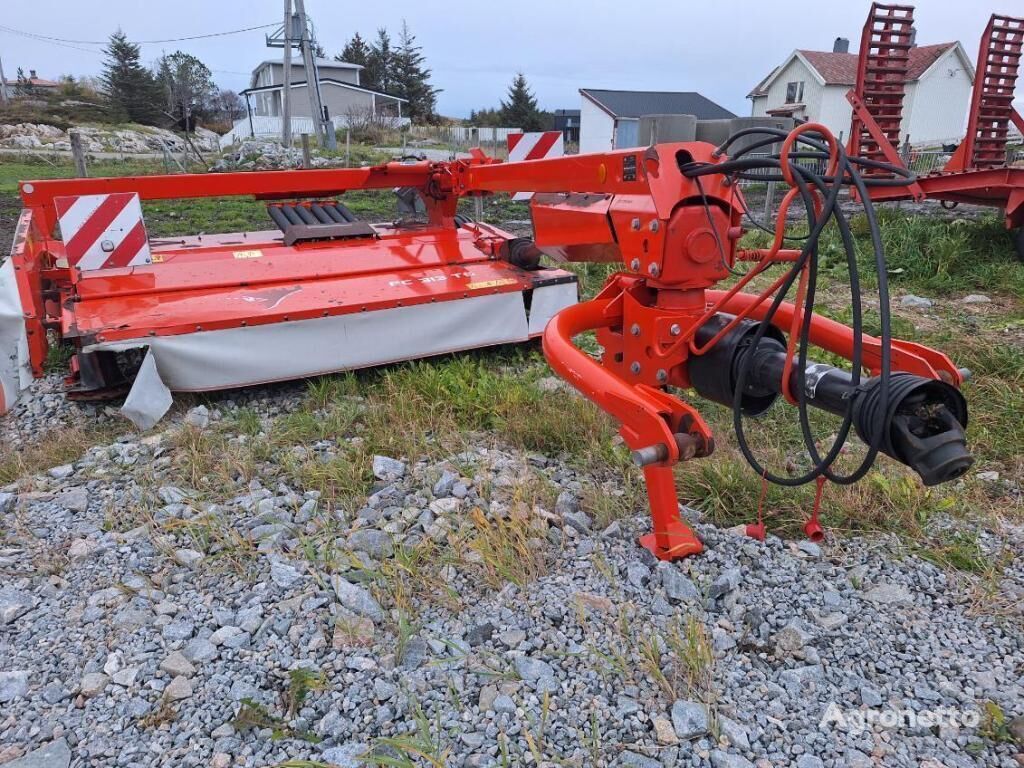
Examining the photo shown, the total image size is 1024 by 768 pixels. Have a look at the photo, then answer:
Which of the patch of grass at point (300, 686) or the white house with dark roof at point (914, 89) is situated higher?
the white house with dark roof at point (914, 89)

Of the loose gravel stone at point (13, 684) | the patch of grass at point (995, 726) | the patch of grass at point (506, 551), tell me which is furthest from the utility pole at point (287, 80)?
the patch of grass at point (995, 726)

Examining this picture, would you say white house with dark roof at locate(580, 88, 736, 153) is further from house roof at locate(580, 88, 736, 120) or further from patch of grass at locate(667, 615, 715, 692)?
patch of grass at locate(667, 615, 715, 692)

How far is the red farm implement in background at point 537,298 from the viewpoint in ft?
6.45

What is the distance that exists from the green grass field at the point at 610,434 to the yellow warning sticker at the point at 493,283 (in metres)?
0.45

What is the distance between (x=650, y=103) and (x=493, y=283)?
3580cm

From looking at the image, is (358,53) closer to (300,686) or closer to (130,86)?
(130,86)

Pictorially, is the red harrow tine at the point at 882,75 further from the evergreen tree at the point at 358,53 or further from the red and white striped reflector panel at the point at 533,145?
the evergreen tree at the point at 358,53

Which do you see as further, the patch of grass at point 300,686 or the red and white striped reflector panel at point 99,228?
the red and white striped reflector panel at point 99,228

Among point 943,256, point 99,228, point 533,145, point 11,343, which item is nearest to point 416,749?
point 11,343

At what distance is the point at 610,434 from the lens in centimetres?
351

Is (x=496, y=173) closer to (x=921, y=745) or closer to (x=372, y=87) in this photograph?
(x=921, y=745)

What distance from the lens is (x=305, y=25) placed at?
19.4 m

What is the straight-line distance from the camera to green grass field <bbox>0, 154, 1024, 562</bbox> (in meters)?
2.85

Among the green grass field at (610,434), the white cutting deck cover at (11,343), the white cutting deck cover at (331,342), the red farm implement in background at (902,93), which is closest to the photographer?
the green grass field at (610,434)
